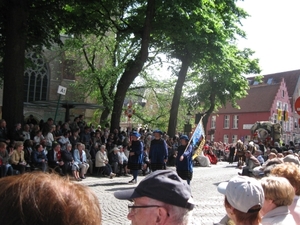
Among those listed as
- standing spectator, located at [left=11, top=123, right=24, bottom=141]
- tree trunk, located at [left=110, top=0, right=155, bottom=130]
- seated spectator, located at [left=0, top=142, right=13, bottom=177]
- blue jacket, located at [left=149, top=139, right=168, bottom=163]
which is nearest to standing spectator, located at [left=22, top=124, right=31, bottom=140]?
standing spectator, located at [left=11, top=123, right=24, bottom=141]

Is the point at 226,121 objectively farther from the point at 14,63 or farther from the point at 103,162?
the point at 14,63

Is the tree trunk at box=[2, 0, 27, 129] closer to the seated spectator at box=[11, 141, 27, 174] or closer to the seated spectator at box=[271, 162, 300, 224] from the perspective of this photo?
the seated spectator at box=[11, 141, 27, 174]

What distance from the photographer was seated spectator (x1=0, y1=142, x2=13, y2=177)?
37.7ft

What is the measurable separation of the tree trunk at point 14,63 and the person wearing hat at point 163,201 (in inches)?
553

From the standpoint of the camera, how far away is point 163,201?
2227 mm

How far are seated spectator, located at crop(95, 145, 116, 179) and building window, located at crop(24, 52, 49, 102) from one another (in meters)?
20.7

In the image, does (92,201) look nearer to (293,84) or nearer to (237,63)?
(237,63)

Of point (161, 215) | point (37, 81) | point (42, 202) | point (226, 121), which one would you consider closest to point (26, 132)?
point (161, 215)

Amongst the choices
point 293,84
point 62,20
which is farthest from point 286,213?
point 293,84

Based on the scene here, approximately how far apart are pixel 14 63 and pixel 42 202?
1534 centimetres

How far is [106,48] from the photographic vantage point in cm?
3105

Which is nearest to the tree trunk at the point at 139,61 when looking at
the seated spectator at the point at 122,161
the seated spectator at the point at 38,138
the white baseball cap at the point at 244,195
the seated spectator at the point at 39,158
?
the seated spectator at the point at 122,161

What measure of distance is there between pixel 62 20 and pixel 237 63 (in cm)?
1078

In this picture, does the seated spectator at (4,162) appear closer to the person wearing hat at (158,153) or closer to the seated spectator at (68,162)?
the seated spectator at (68,162)
